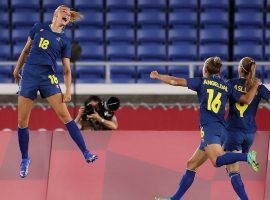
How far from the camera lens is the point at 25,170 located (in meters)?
9.82

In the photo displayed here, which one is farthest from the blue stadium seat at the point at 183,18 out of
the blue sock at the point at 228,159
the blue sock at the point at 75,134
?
the blue sock at the point at 228,159

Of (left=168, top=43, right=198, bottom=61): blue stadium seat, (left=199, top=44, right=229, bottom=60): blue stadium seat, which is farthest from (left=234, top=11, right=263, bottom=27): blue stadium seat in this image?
(left=168, top=43, right=198, bottom=61): blue stadium seat

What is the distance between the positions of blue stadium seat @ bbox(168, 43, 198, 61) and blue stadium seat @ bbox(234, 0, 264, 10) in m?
1.23

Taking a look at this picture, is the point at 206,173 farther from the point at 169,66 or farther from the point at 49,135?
the point at 169,66

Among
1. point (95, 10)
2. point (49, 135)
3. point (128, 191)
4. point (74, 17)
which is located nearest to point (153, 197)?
point (128, 191)

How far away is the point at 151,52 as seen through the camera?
Result: 15.3 meters

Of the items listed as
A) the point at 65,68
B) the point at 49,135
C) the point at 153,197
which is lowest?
the point at 153,197

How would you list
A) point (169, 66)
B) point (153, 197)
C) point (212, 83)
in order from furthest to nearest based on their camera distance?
point (169, 66), point (153, 197), point (212, 83)

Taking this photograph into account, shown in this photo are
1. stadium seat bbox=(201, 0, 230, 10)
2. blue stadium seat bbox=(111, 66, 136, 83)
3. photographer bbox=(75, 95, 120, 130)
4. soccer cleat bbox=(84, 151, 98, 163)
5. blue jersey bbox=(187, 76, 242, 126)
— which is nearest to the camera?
blue jersey bbox=(187, 76, 242, 126)

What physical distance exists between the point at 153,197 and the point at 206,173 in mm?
639

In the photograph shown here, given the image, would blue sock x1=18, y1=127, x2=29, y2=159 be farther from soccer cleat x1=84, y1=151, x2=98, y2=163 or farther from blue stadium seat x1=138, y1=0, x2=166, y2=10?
blue stadium seat x1=138, y1=0, x2=166, y2=10

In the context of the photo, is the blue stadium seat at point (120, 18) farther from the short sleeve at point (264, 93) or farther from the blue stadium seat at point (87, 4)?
the short sleeve at point (264, 93)

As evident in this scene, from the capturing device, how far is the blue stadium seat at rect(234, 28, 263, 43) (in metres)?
15.7

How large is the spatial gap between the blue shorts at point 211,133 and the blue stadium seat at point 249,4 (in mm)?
7009
